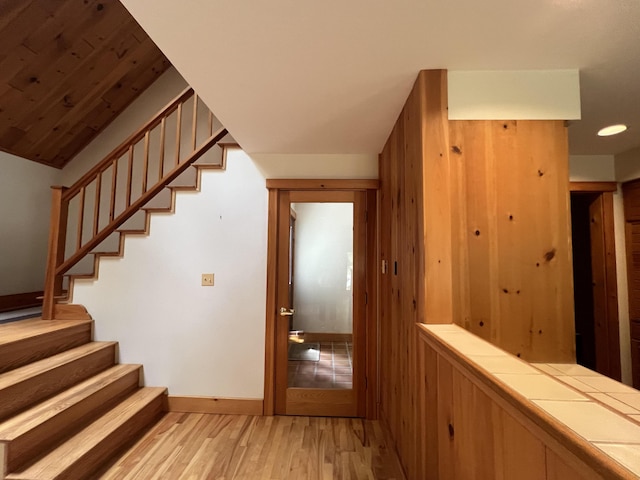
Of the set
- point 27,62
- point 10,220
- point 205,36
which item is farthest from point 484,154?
point 10,220

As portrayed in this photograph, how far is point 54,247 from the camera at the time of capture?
265cm

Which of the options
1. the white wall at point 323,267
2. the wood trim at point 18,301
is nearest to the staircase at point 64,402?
the wood trim at point 18,301

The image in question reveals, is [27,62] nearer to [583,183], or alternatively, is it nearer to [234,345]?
[234,345]

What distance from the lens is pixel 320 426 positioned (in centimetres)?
252

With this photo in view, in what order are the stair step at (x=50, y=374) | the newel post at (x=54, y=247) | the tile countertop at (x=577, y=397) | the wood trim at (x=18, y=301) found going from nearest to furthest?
the tile countertop at (x=577, y=397) → the stair step at (x=50, y=374) → the newel post at (x=54, y=247) → the wood trim at (x=18, y=301)

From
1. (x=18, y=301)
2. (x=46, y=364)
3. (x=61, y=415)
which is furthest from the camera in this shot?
(x=18, y=301)

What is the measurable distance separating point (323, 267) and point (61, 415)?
81.8 inches

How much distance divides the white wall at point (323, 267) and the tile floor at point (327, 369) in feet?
0.57

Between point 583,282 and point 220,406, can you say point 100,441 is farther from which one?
point 583,282

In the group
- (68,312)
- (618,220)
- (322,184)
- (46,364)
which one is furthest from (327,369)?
(618,220)

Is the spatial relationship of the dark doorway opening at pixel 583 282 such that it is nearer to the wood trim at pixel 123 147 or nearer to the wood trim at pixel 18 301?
the wood trim at pixel 123 147

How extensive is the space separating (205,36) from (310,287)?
2.06m

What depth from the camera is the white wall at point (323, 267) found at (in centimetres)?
277

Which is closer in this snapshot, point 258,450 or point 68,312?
point 258,450
